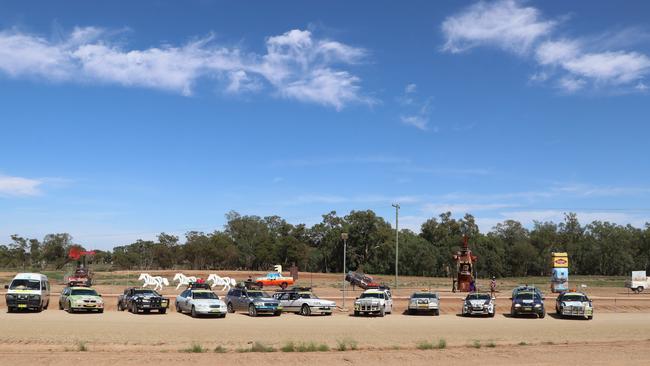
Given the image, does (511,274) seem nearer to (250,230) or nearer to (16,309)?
(250,230)

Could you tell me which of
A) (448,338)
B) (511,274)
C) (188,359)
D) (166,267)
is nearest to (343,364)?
(188,359)

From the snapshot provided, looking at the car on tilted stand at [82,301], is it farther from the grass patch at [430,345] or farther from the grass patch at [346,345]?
the grass patch at [430,345]

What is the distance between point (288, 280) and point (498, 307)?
1077 inches

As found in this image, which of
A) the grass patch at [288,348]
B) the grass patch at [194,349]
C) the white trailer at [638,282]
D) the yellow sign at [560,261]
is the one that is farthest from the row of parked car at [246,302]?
the white trailer at [638,282]

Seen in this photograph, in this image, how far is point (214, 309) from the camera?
30.7 meters

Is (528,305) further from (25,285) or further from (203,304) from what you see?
(25,285)

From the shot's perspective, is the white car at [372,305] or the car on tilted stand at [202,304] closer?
the car on tilted stand at [202,304]

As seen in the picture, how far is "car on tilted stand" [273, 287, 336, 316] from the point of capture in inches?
1344

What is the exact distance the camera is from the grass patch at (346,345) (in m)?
19.0

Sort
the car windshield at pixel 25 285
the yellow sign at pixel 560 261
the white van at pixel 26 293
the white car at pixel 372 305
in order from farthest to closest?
the yellow sign at pixel 560 261 → the white car at pixel 372 305 → the car windshield at pixel 25 285 → the white van at pixel 26 293

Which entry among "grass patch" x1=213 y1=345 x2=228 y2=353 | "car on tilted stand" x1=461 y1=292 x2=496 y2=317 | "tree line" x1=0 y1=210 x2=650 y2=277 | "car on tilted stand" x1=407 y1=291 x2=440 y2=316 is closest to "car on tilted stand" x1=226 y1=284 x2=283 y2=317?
"car on tilted stand" x1=407 y1=291 x2=440 y2=316

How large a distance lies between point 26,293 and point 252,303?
11620mm

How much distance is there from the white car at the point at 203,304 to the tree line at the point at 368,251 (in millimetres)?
92310

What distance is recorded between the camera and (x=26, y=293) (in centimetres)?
3186
